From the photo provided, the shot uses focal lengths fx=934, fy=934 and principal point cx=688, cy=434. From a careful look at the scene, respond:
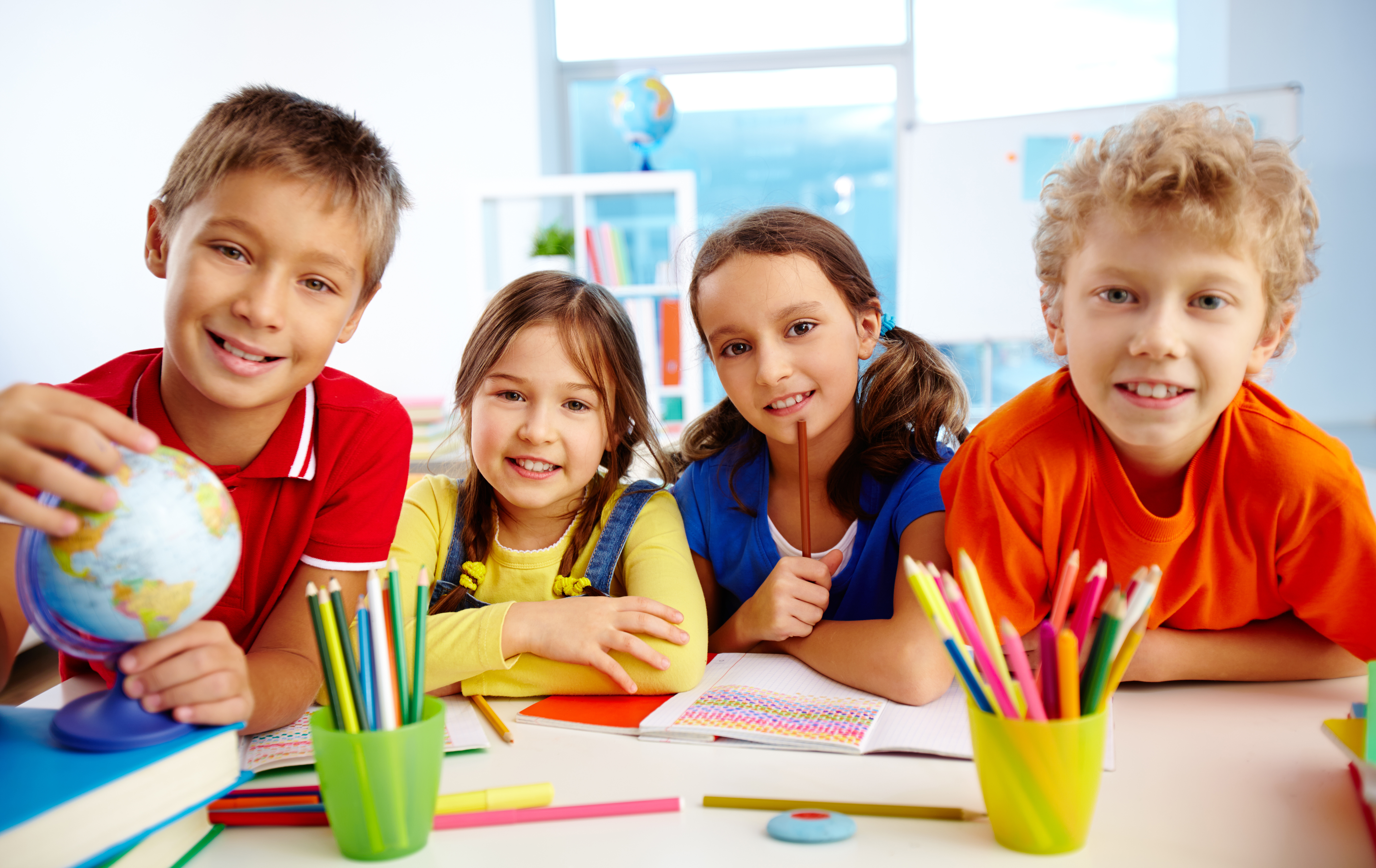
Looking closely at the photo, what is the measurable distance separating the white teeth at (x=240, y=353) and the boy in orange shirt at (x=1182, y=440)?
713mm

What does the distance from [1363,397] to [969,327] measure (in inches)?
68.8

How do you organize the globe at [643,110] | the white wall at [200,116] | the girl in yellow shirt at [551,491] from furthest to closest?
the globe at [643,110] < the white wall at [200,116] < the girl in yellow shirt at [551,491]

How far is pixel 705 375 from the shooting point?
399 cm

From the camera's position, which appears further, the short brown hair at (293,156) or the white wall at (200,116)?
the white wall at (200,116)

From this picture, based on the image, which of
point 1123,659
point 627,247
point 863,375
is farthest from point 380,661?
point 627,247

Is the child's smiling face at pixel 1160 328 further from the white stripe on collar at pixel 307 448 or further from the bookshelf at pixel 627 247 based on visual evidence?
the bookshelf at pixel 627 247

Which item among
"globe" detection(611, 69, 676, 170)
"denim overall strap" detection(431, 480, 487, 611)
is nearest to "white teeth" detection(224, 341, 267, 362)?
"denim overall strap" detection(431, 480, 487, 611)

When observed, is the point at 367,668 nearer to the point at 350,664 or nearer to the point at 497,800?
the point at 350,664

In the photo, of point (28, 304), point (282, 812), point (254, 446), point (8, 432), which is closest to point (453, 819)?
point (282, 812)

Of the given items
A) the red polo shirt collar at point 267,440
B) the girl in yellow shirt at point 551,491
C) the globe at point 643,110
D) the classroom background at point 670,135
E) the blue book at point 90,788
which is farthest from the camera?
the globe at point 643,110

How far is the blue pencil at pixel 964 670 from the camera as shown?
594 millimetres

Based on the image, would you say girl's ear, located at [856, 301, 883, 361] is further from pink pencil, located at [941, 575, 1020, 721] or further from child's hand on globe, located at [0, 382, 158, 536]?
child's hand on globe, located at [0, 382, 158, 536]

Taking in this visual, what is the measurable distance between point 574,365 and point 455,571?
29cm

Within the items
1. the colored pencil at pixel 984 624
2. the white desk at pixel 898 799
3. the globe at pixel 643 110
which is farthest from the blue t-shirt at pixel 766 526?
the globe at pixel 643 110
